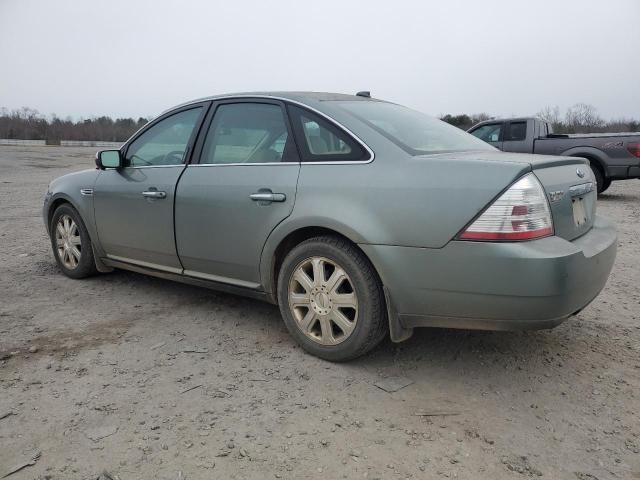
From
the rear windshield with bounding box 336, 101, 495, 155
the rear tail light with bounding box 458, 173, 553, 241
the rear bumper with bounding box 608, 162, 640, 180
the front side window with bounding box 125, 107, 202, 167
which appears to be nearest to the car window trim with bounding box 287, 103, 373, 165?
the rear windshield with bounding box 336, 101, 495, 155

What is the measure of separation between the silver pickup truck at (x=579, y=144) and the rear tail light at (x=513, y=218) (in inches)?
360

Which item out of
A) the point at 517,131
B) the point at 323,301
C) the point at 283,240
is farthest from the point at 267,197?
the point at 517,131

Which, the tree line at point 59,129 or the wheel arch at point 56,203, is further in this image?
the tree line at point 59,129

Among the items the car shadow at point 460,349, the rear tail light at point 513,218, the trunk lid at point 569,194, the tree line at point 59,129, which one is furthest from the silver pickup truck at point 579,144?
the tree line at point 59,129

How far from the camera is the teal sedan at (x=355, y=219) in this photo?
2590mm

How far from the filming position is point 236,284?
361cm

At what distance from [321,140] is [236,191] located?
0.64 metres

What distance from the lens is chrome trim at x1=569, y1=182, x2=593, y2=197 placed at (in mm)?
2913

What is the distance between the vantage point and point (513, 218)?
8.36 feet

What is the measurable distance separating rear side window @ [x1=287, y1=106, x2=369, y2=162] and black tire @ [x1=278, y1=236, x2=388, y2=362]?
0.48 m

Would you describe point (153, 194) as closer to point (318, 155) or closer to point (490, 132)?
point (318, 155)

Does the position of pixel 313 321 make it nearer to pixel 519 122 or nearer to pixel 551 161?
pixel 551 161

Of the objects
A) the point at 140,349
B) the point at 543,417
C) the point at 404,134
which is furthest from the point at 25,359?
the point at 543,417

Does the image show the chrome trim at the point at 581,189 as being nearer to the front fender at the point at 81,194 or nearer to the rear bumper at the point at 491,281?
the rear bumper at the point at 491,281
